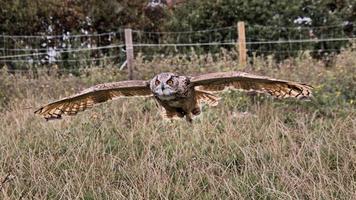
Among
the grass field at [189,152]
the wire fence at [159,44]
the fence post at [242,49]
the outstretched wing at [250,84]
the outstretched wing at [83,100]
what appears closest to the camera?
the outstretched wing at [250,84]

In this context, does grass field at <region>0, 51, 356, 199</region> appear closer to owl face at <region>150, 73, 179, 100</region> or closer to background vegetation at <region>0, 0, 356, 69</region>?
owl face at <region>150, 73, 179, 100</region>

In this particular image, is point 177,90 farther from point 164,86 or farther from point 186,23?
point 186,23

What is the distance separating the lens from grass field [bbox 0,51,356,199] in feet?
10.8

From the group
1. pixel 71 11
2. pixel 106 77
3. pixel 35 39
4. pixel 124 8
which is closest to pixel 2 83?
pixel 106 77

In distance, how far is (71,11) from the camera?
10.6m

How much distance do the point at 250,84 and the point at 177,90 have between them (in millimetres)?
505

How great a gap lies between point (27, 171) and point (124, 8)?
25.7 feet

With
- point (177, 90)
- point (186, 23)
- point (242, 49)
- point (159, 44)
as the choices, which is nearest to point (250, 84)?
point (177, 90)

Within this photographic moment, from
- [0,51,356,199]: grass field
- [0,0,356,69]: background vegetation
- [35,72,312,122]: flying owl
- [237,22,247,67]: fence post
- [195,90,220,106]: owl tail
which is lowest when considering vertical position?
[0,51,356,199]: grass field

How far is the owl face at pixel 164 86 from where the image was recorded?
2.79m

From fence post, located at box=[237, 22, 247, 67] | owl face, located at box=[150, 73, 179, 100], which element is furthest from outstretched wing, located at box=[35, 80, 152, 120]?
fence post, located at box=[237, 22, 247, 67]

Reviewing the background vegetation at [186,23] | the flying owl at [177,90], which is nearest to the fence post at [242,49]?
the background vegetation at [186,23]

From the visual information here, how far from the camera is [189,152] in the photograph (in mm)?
4051

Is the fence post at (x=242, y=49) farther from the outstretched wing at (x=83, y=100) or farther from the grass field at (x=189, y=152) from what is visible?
the outstretched wing at (x=83, y=100)
